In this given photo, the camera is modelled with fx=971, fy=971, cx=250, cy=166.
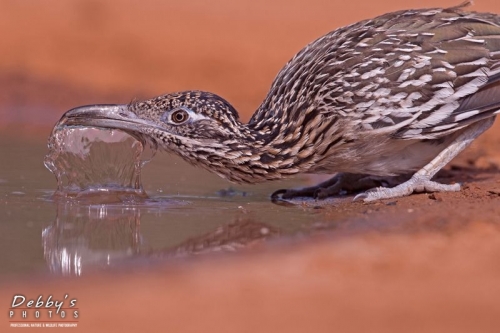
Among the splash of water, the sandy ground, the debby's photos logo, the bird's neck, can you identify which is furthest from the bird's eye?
the debby's photos logo

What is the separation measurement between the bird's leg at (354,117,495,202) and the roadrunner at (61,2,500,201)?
1 centimetres

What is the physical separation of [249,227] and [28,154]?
454 cm

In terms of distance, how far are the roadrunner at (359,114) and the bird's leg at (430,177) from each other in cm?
1

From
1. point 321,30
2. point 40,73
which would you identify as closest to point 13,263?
point 40,73

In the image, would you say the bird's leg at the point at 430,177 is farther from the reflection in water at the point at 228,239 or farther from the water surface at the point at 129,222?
the reflection in water at the point at 228,239

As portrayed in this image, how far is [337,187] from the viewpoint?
1085 cm

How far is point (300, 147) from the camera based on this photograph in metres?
9.47

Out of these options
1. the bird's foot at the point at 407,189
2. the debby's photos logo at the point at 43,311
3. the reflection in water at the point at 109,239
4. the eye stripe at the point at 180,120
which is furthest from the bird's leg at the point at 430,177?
the debby's photos logo at the point at 43,311

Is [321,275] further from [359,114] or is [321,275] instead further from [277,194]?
[277,194]

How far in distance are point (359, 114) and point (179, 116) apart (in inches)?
68.1

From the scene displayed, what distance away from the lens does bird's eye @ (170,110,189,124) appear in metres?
9.34

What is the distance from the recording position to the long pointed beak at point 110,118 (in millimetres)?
9297

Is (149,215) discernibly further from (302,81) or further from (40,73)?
(40,73)

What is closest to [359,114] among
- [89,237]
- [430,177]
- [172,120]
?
[430,177]
